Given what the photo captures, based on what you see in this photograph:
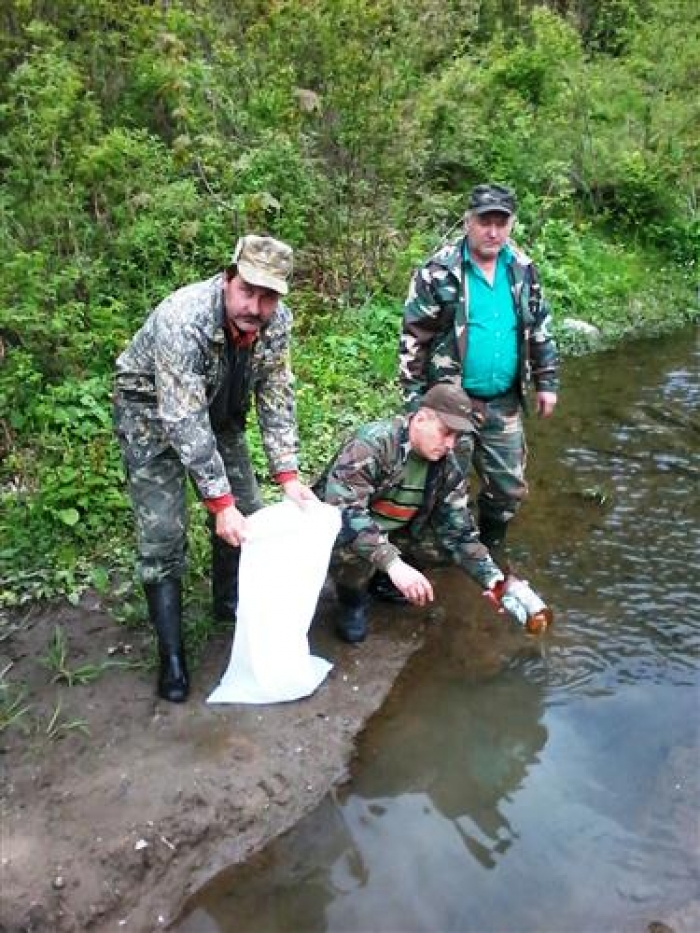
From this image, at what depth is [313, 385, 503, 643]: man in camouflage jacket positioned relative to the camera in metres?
3.60

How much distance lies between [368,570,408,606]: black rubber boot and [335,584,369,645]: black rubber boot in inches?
12.6

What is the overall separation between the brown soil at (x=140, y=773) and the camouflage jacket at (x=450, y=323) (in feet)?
4.31

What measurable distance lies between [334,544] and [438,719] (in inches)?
33.2

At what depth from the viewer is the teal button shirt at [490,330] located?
163 inches

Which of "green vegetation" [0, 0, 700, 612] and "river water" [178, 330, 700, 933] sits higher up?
"green vegetation" [0, 0, 700, 612]

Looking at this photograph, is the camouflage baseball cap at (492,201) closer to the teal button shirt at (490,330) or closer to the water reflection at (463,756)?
the teal button shirt at (490,330)

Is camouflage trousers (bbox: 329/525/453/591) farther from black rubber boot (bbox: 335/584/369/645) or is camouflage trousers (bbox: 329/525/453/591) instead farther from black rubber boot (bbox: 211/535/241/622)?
black rubber boot (bbox: 211/535/241/622)

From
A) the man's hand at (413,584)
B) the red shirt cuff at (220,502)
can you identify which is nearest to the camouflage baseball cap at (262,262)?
the red shirt cuff at (220,502)

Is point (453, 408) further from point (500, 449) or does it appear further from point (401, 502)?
point (500, 449)

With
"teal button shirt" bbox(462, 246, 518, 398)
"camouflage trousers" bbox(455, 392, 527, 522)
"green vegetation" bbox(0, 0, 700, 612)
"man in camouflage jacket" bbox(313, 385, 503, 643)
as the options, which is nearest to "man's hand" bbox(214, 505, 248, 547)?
"man in camouflage jacket" bbox(313, 385, 503, 643)

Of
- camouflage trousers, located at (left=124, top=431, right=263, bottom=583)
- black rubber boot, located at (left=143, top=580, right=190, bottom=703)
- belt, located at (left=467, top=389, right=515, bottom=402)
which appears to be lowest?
black rubber boot, located at (left=143, top=580, right=190, bottom=703)

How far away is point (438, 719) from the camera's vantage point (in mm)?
3725

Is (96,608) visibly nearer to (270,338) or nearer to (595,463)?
(270,338)

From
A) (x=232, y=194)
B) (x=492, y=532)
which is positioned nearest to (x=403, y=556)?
(x=492, y=532)
